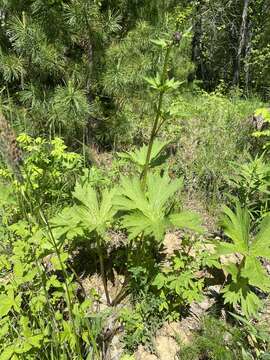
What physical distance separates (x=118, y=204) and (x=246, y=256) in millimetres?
777

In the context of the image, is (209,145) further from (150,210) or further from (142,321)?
(142,321)

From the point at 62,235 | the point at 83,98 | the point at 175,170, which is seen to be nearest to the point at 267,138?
the point at 175,170

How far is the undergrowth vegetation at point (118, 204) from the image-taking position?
1.83 metres

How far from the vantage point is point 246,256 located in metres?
1.99

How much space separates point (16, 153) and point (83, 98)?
2784 mm

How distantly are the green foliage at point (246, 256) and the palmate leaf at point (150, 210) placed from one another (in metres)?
0.28

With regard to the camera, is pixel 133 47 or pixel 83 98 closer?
pixel 83 98

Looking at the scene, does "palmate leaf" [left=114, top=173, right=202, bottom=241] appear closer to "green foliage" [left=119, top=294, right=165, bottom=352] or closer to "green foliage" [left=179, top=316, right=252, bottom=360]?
"green foliage" [left=119, top=294, right=165, bottom=352]

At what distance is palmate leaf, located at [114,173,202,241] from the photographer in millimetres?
1850

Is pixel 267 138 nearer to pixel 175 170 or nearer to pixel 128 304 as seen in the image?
pixel 175 170

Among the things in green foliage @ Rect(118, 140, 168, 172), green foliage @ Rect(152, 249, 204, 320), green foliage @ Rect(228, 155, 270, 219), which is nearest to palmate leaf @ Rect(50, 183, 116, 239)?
green foliage @ Rect(118, 140, 168, 172)

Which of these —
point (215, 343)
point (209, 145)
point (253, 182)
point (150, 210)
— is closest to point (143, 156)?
point (150, 210)

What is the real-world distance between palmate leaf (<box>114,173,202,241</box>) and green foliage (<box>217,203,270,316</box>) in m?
0.28

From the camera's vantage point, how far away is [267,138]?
4.26 metres
